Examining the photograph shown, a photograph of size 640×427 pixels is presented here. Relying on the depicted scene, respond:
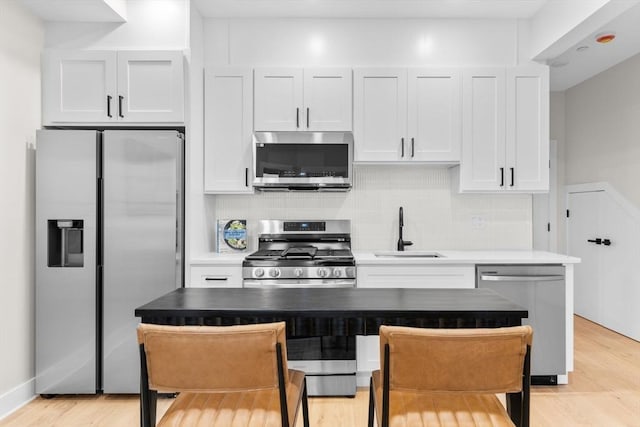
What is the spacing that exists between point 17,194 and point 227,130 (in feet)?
4.65

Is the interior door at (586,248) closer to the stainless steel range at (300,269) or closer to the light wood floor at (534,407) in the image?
the light wood floor at (534,407)

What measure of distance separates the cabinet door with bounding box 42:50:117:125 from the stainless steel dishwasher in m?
2.86

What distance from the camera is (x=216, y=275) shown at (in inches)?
115

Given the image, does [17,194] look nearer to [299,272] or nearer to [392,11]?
[299,272]

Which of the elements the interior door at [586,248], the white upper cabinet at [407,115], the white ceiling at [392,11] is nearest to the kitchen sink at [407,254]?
the white upper cabinet at [407,115]

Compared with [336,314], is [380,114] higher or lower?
higher

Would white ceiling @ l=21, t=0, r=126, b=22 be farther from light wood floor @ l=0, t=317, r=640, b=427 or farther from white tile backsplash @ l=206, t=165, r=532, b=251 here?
light wood floor @ l=0, t=317, r=640, b=427

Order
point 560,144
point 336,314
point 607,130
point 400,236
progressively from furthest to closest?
point 560,144 → point 607,130 → point 400,236 → point 336,314

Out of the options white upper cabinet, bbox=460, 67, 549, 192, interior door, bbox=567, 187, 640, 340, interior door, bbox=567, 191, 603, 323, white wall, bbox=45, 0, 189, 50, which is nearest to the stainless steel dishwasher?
white upper cabinet, bbox=460, 67, 549, 192

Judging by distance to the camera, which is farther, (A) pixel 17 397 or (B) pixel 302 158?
(B) pixel 302 158

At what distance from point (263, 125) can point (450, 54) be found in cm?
157

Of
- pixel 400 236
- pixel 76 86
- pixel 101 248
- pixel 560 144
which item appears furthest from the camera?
pixel 560 144

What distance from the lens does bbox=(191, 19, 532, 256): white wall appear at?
10.9ft

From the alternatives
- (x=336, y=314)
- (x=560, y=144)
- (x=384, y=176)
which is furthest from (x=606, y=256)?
Answer: (x=336, y=314)
